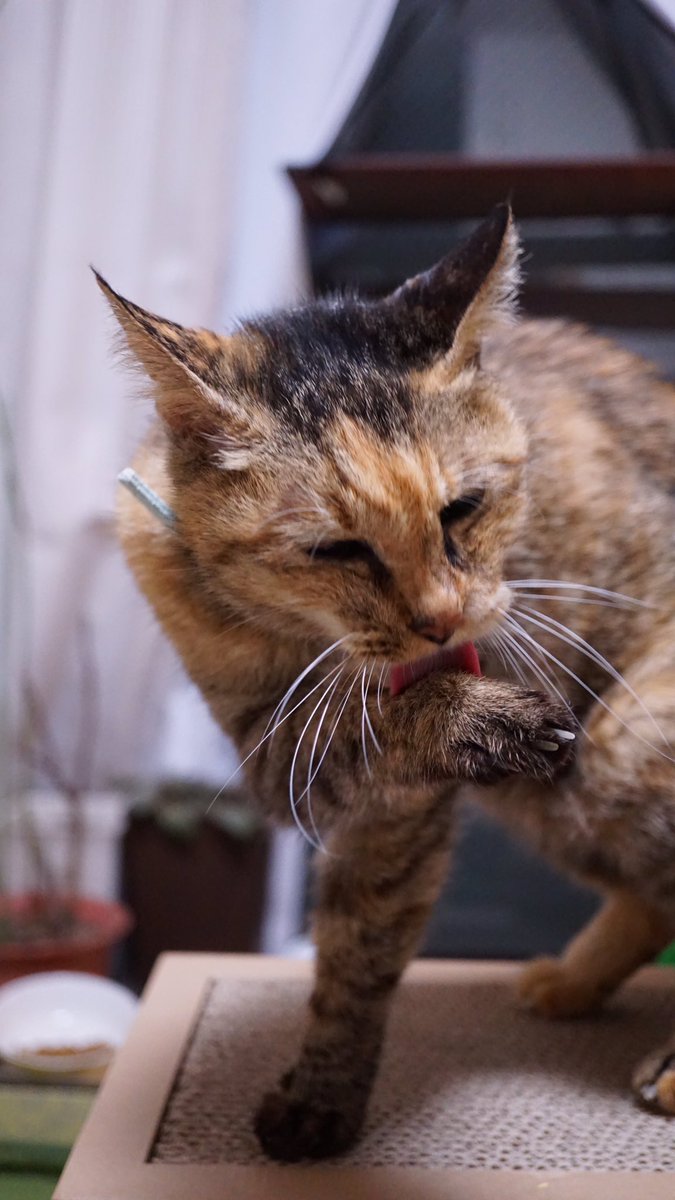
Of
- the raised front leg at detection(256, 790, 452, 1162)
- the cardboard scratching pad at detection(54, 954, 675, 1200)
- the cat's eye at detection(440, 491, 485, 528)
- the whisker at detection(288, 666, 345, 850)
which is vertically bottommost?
the cardboard scratching pad at detection(54, 954, 675, 1200)

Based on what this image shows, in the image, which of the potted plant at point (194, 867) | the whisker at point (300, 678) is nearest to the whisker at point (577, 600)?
the whisker at point (300, 678)

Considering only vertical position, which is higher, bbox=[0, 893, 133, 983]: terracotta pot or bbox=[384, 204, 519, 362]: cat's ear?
bbox=[384, 204, 519, 362]: cat's ear

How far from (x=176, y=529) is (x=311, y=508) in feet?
0.64

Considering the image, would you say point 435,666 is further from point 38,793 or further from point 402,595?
point 38,793

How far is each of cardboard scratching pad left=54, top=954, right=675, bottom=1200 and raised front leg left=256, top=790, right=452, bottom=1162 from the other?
5 cm

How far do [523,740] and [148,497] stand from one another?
1.44 ft

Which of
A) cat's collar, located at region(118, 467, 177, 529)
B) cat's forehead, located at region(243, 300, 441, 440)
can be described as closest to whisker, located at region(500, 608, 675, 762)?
cat's forehead, located at region(243, 300, 441, 440)

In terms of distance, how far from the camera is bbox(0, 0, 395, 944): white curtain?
2.03 m

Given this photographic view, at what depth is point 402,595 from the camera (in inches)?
36.4

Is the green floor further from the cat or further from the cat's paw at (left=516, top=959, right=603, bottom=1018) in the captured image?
the cat's paw at (left=516, top=959, right=603, bottom=1018)

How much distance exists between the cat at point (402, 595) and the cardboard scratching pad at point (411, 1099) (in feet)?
0.20

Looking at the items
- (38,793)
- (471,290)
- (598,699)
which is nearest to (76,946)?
(38,793)

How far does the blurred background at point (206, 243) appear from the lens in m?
2.00

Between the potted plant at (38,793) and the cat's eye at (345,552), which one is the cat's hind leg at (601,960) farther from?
the potted plant at (38,793)
